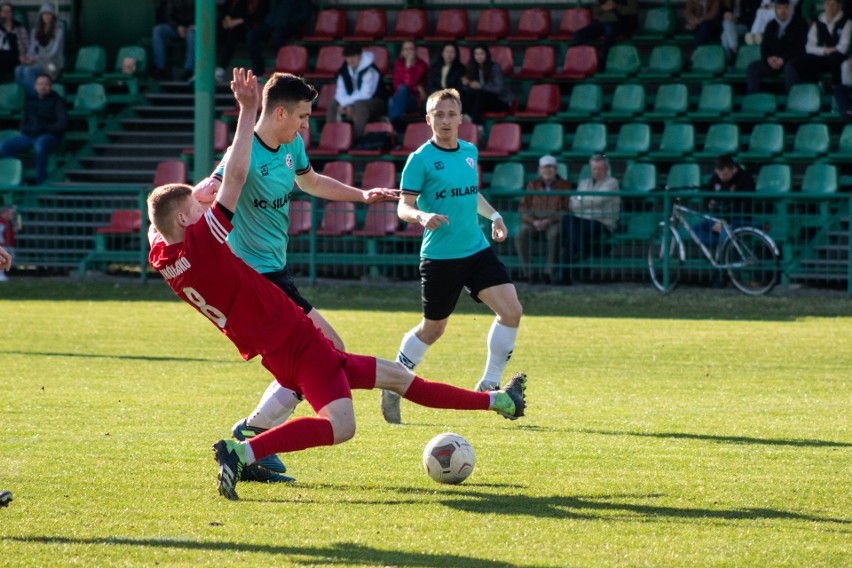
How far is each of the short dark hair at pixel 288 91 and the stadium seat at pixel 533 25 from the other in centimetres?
1657

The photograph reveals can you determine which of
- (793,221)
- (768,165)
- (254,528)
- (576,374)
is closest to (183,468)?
(254,528)

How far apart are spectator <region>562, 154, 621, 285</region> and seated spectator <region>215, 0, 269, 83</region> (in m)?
8.37

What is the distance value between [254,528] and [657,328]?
9249 mm

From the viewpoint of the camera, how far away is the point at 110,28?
26266 mm

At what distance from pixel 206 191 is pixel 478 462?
6.67 feet

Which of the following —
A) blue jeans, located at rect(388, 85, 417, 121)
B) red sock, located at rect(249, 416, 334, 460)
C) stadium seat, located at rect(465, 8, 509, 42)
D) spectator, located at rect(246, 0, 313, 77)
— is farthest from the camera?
stadium seat, located at rect(465, 8, 509, 42)

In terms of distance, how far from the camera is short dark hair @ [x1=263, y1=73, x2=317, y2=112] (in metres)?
6.69

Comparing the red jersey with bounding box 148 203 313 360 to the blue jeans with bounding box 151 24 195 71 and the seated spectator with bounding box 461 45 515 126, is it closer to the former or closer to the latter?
the seated spectator with bounding box 461 45 515 126

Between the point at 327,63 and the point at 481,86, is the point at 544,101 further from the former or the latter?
the point at 327,63

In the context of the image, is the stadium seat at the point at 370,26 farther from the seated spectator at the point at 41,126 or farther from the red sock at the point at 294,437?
the red sock at the point at 294,437

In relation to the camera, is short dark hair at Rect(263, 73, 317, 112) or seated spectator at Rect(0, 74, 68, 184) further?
seated spectator at Rect(0, 74, 68, 184)

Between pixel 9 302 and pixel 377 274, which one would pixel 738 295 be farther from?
pixel 9 302

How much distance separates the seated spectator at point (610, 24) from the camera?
861 inches

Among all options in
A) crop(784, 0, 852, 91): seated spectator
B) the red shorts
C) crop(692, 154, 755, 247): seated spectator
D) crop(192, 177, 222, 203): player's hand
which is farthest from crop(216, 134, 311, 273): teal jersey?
crop(784, 0, 852, 91): seated spectator
